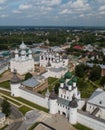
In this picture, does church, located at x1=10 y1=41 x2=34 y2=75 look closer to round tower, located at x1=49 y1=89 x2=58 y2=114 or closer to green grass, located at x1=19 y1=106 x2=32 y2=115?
green grass, located at x1=19 y1=106 x2=32 y2=115

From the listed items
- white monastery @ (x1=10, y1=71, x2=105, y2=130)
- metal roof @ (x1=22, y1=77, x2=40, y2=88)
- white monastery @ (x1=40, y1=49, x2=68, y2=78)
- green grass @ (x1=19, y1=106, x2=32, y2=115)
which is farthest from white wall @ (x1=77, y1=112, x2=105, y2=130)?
white monastery @ (x1=40, y1=49, x2=68, y2=78)

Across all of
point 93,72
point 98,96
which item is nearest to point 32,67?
point 93,72

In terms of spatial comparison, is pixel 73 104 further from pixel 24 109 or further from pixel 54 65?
pixel 54 65

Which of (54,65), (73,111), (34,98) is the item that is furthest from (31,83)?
(73,111)

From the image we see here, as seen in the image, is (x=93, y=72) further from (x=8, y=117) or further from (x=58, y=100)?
(x=8, y=117)

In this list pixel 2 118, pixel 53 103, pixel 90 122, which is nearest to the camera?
pixel 90 122

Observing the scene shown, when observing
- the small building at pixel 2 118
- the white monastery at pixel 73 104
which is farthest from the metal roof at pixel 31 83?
the small building at pixel 2 118

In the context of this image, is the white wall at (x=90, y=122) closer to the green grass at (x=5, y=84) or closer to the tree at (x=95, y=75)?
the tree at (x=95, y=75)
